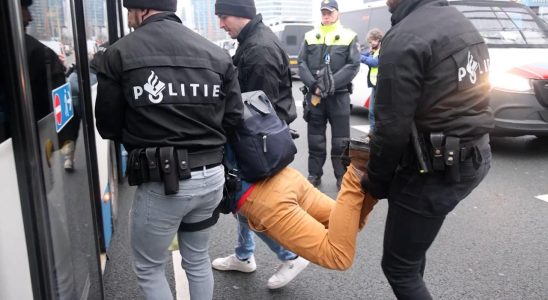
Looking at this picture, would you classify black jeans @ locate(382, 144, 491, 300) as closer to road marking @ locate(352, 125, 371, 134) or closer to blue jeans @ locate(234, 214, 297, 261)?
blue jeans @ locate(234, 214, 297, 261)

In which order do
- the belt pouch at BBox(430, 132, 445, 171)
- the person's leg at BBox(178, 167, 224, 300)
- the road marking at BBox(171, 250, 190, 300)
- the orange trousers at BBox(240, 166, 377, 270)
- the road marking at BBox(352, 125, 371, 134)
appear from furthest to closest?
the road marking at BBox(352, 125, 371, 134), the road marking at BBox(171, 250, 190, 300), the orange trousers at BBox(240, 166, 377, 270), the person's leg at BBox(178, 167, 224, 300), the belt pouch at BBox(430, 132, 445, 171)

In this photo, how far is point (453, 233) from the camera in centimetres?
396

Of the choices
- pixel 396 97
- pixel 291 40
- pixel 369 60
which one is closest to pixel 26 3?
pixel 396 97

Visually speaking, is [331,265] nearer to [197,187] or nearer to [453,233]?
[197,187]

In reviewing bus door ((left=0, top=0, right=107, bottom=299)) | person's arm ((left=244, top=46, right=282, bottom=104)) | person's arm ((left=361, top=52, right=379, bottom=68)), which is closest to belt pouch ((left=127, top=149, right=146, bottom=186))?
bus door ((left=0, top=0, right=107, bottom=299))

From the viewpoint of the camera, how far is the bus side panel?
4.69ft

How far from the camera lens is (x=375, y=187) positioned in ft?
7.03

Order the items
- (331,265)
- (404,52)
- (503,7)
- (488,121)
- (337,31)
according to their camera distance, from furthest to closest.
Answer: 1. (503,7)
2. (337,31)
3. (331,265)
4. (488,121)
5. (404,52)

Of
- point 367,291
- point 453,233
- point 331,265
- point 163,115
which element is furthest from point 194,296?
point 453,233

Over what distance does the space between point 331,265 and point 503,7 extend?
6.85 m

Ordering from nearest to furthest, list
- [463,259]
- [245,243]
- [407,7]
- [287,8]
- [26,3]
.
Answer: [26,3], [407,7], [245,243], [463,259], [287,8]

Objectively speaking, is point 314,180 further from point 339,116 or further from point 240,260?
point 240,260

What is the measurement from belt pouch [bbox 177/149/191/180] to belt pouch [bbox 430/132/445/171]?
0.98 metres

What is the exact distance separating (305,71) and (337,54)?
0.37 metres
